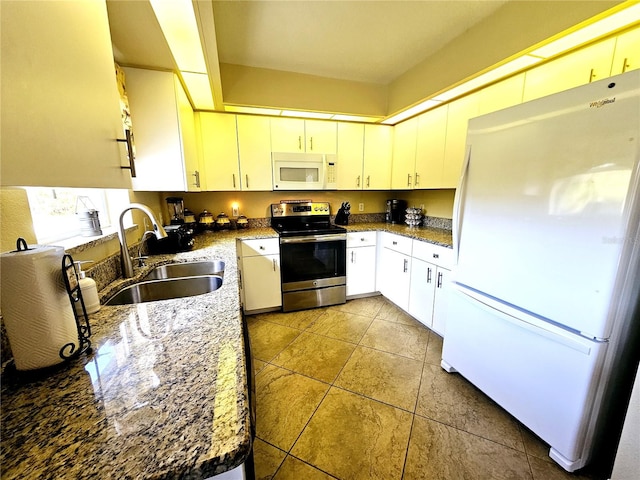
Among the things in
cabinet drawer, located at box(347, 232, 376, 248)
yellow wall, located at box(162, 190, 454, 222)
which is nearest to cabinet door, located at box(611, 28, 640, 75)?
yellow wall, located at box(162, 190, 454, 222)

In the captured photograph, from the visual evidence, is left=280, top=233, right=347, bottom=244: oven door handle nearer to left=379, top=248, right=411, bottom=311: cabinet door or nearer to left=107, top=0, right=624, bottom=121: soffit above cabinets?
left=379, top=248, right=411, bottom=311: cabinet door

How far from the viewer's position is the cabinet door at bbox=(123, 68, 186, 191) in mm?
1605

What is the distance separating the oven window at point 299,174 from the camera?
9.20 feet

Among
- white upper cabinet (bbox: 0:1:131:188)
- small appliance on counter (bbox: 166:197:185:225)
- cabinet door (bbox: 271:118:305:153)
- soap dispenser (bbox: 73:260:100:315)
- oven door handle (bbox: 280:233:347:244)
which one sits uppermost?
cabinet door (bbox: 271:118:305:153)

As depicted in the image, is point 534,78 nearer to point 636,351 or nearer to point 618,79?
point 618,79

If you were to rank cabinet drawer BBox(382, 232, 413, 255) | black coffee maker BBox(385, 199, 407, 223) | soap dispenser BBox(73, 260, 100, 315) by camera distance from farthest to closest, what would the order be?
black coffee maker BBox(385, 199, 407, 223) < cabinet drawer BBox(382, 232, 413, 255) < soap dispenser BBox(73, 260, 100, 315)

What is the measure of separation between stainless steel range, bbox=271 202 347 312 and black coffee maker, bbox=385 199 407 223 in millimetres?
873

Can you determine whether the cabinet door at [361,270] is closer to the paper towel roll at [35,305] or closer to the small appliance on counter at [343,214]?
the small appliance on counter at [343,214]

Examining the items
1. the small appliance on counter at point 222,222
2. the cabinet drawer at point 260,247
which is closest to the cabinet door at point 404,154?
the cabinet drawer at point 260,247

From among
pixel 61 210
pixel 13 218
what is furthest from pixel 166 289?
pixel 13 218

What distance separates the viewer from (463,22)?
6.01ft

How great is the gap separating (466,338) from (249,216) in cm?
254

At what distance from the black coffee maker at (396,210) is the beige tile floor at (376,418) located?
1.54 meters

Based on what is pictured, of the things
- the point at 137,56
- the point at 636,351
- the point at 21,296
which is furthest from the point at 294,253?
the point at 636,351
